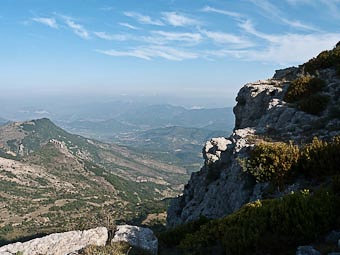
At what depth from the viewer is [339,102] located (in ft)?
67.1

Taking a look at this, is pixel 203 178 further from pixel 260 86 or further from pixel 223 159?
pixel 260 86

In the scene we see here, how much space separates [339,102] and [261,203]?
1275 cm

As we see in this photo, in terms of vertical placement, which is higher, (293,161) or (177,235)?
(293,161)

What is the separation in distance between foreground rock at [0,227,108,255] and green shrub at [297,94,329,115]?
15.5 metres

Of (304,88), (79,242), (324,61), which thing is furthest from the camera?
(324,61)

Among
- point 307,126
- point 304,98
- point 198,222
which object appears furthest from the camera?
point 304,98

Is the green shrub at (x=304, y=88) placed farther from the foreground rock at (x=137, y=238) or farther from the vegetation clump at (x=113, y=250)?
the vegetation clump at (x=113, y=250)

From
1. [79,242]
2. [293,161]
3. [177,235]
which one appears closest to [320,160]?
[293,161]

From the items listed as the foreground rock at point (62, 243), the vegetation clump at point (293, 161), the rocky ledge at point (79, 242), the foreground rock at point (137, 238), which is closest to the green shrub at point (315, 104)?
the vegetation clump at point (293, 161)

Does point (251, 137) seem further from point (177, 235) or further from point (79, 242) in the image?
point (79, 242)

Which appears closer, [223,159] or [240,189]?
[240,189]

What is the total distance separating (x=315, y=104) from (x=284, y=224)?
14.1 metres

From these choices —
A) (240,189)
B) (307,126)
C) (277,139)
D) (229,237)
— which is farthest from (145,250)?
(307,126)

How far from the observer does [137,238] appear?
11758mm
